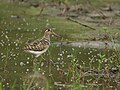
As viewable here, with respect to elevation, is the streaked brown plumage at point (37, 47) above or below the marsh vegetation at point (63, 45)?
above

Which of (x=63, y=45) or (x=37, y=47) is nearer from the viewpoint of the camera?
(x=37, y=47)

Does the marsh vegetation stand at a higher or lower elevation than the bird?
lower

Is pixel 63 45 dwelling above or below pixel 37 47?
below

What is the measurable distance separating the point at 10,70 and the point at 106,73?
69.7 inches

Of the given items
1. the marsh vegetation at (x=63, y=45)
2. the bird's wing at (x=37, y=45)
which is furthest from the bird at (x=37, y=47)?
the marsh vegetation at (x=63, y=45)

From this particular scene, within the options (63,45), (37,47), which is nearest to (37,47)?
(37,47)

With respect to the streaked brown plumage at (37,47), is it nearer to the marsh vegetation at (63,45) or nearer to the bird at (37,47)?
the bird at (37,47)

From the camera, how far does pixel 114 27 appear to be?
1587 cm

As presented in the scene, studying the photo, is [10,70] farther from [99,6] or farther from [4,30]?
[99,6]

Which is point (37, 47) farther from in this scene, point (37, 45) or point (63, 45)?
point (63, 45)

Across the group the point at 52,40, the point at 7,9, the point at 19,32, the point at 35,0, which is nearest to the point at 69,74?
the point at 52,40

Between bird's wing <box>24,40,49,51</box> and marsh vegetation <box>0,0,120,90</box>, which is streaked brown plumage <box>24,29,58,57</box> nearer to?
bird's wing <box>24,40,49,51</box>

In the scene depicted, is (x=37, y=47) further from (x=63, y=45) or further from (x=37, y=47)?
(x=63, y=45)

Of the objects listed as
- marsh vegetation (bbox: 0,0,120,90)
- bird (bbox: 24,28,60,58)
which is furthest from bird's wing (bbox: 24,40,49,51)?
marsh vegetation (bbox: 0,0,120,90)
